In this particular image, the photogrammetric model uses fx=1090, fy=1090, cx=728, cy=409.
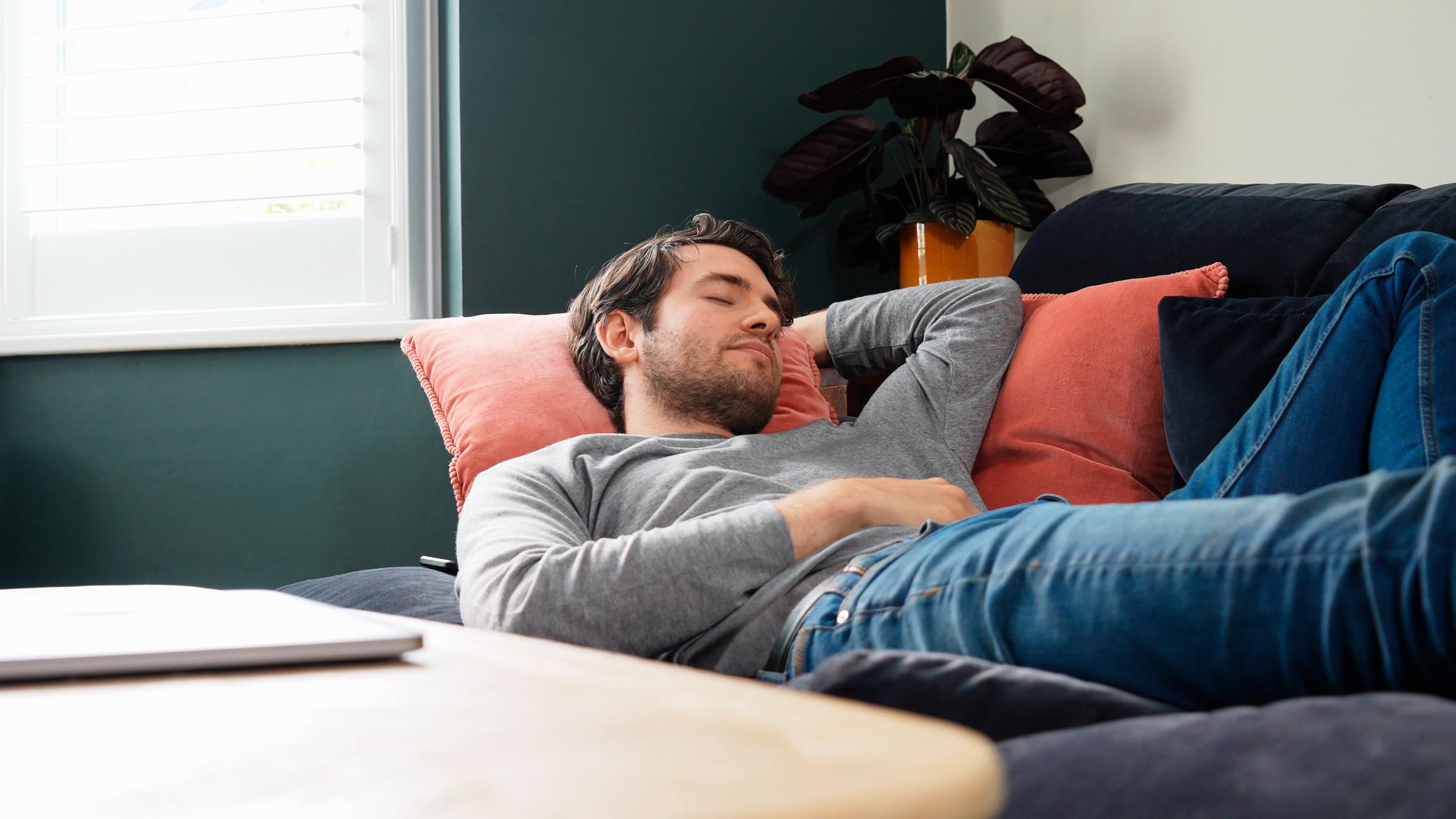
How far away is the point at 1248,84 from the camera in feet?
7.97

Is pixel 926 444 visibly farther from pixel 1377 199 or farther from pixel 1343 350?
pixel 1377 199

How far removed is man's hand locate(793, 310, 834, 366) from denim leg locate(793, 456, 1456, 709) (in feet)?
3.72

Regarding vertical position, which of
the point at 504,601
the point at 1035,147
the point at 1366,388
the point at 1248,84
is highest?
the point at 1248,84

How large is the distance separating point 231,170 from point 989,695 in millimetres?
2447

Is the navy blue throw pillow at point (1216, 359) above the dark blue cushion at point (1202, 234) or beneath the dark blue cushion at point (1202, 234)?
beneath

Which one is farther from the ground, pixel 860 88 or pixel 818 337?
pixel 860 88

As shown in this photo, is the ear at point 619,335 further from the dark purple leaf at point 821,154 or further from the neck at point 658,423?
the dark purple leaf at point 821,154

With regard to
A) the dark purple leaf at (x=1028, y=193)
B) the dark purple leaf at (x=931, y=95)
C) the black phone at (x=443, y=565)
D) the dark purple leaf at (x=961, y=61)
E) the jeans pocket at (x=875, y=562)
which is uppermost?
the dark purple leaf at (x=961, y=61)

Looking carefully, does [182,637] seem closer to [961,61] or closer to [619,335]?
[619,335]

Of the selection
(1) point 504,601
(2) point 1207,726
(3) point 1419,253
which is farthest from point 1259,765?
(3) point 1419,253

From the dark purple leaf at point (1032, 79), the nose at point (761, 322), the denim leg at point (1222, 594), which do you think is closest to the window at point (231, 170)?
the nose at point (761, 322)

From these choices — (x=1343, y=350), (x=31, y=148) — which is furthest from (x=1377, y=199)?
(x=31, y=148)

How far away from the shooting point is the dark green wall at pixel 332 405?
2.48 m

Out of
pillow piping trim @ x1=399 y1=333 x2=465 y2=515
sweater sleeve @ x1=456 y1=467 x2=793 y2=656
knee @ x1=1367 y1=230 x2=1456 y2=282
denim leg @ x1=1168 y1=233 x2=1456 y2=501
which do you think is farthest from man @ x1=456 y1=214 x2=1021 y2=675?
knee @ x1=1367 y1=230 x2=1456 y2=282
